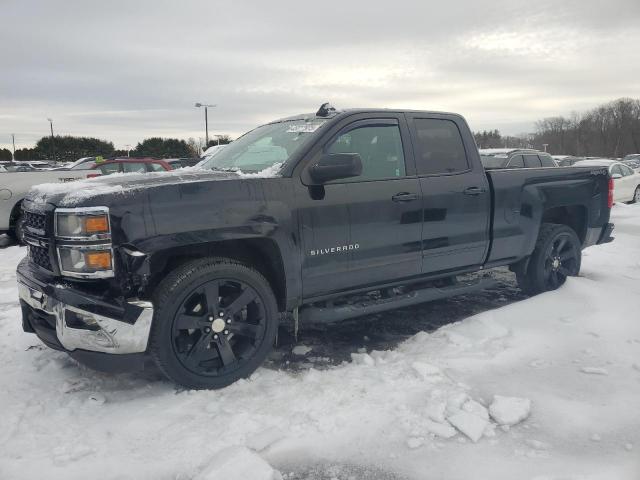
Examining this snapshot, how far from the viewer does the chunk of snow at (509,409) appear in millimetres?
2767

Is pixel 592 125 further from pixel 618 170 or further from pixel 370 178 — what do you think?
pixel 370 178

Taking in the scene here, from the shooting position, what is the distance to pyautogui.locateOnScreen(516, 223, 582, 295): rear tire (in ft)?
16.7

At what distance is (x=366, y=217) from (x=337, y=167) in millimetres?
532

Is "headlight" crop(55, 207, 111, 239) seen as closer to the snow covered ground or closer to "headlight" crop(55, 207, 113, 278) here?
"headlight" crop(55, 207, 113, 278)

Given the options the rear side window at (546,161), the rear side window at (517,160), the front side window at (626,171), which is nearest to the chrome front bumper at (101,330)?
the rear side window at (517,160)

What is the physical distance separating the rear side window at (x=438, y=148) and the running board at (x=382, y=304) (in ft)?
3.30

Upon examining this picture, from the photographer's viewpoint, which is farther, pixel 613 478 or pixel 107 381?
pixel 107 381

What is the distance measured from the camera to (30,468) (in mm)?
2402

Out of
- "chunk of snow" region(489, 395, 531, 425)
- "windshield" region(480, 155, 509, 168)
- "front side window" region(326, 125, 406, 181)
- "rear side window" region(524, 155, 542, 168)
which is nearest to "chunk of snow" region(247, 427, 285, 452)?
"chunk of snow" region(489, 395, 531, 425)

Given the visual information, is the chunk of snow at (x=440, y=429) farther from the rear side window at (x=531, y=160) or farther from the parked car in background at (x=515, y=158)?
the rear side window at (x=531, y=160)

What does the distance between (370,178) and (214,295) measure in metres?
1.47

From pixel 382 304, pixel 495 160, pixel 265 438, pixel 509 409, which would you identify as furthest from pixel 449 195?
pixel 495 160

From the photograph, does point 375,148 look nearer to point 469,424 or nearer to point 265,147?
point 265,147

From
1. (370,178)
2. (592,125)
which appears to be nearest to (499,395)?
(370,178)
